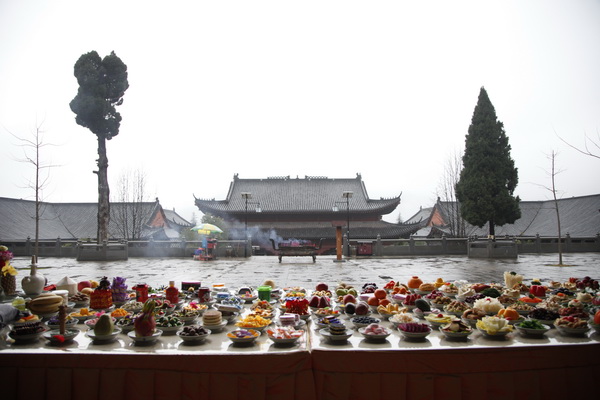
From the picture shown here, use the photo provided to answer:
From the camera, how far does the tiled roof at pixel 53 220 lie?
92.5ft

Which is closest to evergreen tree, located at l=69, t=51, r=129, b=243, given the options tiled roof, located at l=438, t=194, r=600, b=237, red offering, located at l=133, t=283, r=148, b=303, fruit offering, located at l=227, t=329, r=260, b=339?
red offering, located at l=133, t=283, r=148, b=303

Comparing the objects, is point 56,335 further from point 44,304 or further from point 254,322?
point 254,322

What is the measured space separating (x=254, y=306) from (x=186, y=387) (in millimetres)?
1521

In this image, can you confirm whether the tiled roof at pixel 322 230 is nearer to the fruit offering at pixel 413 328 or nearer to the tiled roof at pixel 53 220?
the tiled roof at pixel 53 220

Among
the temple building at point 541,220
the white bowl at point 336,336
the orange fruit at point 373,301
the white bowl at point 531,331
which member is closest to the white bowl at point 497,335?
the white bowl at point 531,331

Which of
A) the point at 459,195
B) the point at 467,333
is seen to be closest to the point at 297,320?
the point at 467,333

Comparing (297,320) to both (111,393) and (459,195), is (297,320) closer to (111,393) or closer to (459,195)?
(111,393)

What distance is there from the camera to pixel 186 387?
2422mm

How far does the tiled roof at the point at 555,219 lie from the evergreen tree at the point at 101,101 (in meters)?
23.5

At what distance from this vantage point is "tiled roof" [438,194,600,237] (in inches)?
1123

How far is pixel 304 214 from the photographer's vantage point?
27875 millimetres

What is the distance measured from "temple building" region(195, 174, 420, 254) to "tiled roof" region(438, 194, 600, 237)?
20.4ft

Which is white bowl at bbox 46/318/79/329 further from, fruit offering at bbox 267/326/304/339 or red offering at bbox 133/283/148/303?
fruit offering at bbox 267/326/304/339

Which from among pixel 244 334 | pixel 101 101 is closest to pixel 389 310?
pixel 244 334
